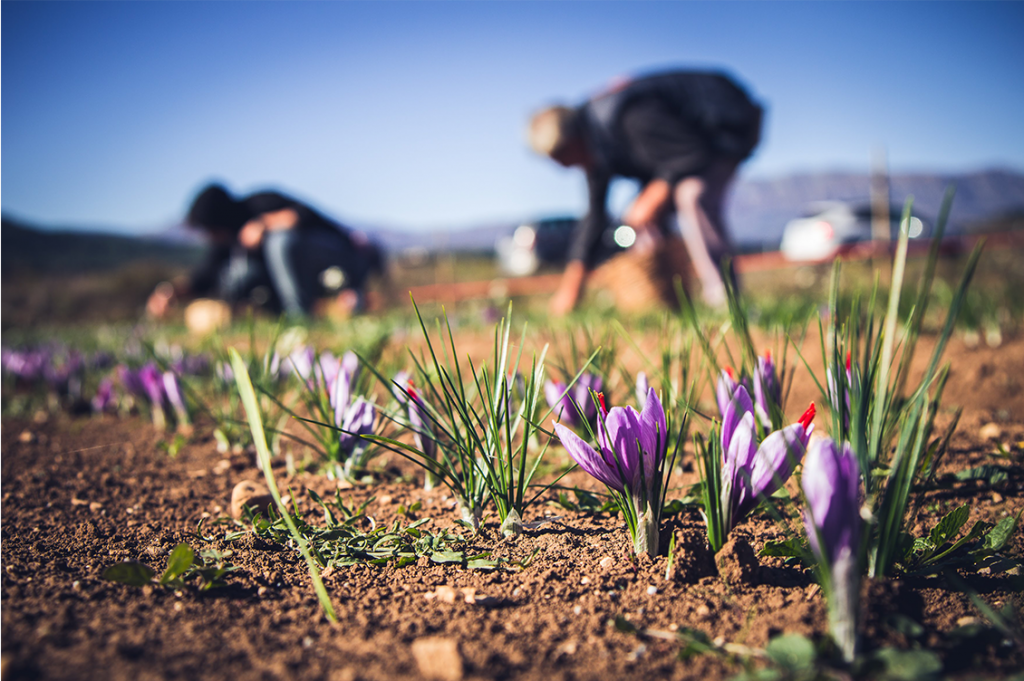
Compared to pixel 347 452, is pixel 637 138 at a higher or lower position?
higher

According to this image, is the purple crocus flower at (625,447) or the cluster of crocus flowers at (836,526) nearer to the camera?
the cluster of crocus flowers at (836,526)

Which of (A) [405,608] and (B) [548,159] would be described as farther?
(B) [548,159]

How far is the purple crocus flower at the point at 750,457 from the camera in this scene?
0.67 meters

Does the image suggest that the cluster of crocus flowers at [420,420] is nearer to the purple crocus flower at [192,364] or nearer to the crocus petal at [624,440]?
the crocus petal at [624,440]

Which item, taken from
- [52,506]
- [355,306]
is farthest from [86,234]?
[52,506]

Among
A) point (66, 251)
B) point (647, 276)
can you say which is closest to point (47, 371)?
point (647, 276)

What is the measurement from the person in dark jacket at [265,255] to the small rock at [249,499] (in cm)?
492

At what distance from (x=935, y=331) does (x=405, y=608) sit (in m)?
2.54

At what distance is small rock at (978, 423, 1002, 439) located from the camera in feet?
4.20

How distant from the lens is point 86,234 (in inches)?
875

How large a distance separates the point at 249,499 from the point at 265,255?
5.67 metres

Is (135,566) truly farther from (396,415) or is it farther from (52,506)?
(52,506)

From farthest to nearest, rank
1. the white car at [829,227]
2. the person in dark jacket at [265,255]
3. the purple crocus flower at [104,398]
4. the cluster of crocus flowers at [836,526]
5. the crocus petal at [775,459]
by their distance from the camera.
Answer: the white car at [829,227], the person in dark jacket at [265,255], the purple crocus flower at [104,398], the crocus petal at [775,459], the cluster of crocus flowers at [836,526]

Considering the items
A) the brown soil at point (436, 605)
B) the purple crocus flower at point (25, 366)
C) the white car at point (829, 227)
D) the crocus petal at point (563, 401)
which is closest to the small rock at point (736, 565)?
the brown soil at point (436, 605)
